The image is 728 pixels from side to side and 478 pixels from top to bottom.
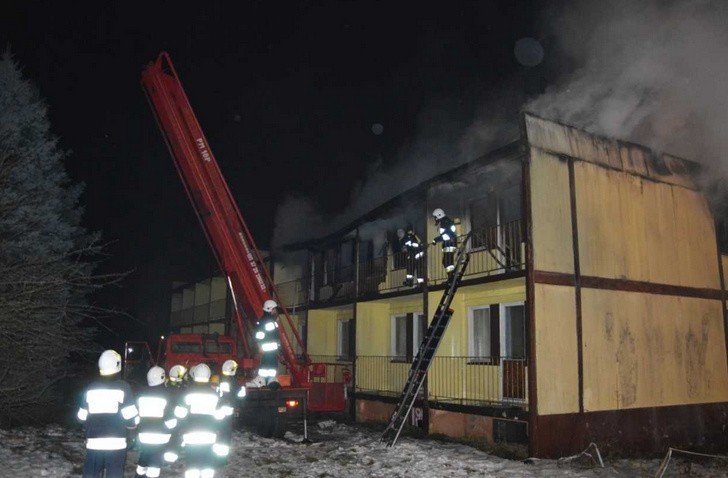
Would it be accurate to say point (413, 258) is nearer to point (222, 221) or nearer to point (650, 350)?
point (222, 221)

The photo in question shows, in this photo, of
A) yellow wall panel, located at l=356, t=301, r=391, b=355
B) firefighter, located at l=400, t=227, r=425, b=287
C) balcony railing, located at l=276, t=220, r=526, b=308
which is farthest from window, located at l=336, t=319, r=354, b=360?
firefighter, located at l=400, t=227, r=425, b=287

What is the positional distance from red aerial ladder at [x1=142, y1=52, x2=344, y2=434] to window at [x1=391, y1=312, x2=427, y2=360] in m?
3.47

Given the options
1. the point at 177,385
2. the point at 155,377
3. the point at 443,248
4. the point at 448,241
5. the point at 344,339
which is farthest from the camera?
the point at 344,339

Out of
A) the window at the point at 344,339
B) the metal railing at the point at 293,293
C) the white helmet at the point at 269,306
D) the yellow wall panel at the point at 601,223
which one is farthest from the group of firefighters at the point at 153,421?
the metal railing at the point at 293,293

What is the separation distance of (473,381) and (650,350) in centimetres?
353

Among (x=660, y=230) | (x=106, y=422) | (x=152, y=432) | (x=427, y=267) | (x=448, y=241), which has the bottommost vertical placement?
(x=152, y=432)

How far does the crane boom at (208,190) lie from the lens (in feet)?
40.9

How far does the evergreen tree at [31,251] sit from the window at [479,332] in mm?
7703

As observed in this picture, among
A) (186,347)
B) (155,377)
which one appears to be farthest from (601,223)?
(186,347)

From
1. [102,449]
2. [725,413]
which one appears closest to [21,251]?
[102,449]

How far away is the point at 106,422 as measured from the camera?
234 inches

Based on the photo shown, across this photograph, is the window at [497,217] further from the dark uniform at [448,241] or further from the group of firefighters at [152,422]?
the group of firefighters at [152,422]

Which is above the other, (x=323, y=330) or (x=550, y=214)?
(x=550, y=214)

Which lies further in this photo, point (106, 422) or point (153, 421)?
point (153, 421)
